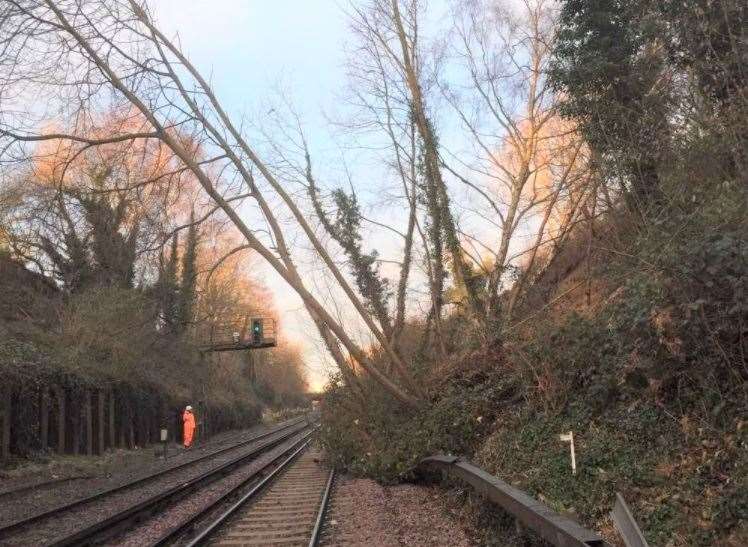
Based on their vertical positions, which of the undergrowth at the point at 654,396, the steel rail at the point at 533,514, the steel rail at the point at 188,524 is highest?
the undergrowth at the point at 654,396

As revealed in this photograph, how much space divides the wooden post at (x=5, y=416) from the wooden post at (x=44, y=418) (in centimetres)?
144

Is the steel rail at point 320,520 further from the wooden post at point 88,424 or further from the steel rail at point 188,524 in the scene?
the wooden post at point 88,424

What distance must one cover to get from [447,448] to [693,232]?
6927 mm

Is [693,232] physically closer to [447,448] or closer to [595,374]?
[595,374]

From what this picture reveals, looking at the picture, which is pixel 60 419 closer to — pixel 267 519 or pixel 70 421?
pixel 70 421

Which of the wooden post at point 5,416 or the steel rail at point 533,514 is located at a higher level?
the wooden post at point 5,416

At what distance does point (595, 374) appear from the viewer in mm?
9203

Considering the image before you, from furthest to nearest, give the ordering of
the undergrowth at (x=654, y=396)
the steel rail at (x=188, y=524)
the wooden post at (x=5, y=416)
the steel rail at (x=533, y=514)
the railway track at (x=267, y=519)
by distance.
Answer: the wooden post at (x=5, y=416) → the railway track at (x=267, y=519) → the steel rail at (x=188, y=524) → the undergrowth at (x=654, y=396) → the steel rail at (x=533, y=514)

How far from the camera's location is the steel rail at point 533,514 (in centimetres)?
481

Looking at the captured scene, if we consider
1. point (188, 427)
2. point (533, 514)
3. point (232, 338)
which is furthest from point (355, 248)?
point (232, 338)

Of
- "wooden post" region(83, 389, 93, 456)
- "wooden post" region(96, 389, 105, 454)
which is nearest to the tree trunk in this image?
"wooden post" region(83, 389, 93, 456)

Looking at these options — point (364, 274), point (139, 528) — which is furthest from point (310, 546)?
point (364, 274)

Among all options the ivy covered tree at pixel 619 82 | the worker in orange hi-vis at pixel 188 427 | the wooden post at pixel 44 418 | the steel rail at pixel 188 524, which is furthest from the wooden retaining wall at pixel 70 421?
the ivy covered tree at pixel 619 82

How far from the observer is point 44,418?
19422 mm
